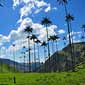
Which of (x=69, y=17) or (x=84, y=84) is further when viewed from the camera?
(x=69, y=17)

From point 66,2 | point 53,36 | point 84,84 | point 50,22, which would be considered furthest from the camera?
point 53,36

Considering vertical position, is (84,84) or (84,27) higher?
(84,27)

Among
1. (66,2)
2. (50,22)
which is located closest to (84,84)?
(66,2)

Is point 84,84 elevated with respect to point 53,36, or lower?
lower

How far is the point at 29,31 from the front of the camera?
596ft

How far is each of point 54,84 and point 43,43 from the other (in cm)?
14700

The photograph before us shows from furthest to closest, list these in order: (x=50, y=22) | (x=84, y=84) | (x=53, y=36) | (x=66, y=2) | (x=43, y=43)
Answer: (x=43, y=43), (x=53, y=36), (x=50, y=22), (x=66, y=2), (x=84, y=84)

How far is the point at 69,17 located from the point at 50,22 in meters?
27.8

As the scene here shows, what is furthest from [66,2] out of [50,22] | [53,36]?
[53,36]

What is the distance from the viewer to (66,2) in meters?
127

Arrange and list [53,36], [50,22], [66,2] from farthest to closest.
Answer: [53,36] → [50,22] → [66,2]

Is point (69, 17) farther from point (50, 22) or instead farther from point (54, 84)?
point (54, 84)

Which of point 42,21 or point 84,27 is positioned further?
point 84,27

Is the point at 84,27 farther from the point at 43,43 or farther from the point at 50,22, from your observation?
the point at 50,22
